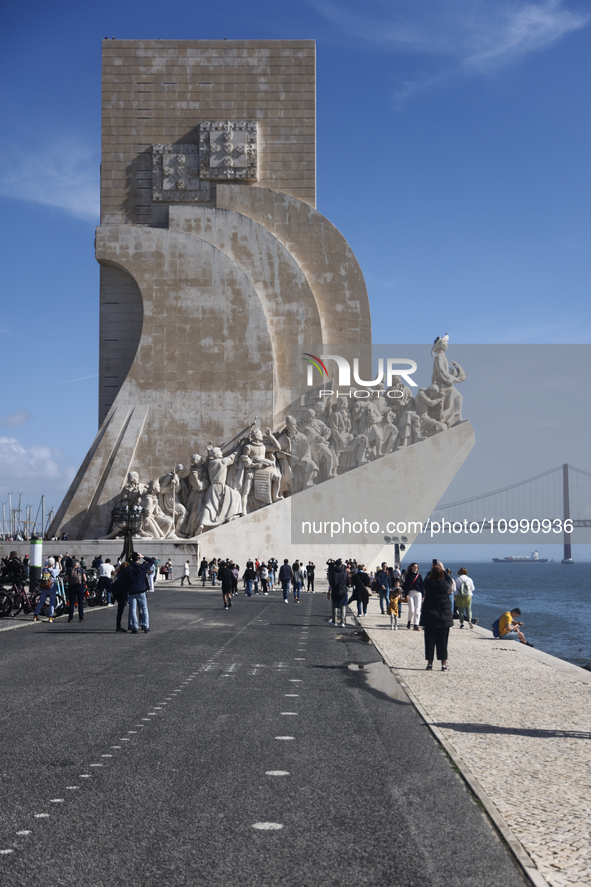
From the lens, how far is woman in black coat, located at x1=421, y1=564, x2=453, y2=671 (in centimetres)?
651

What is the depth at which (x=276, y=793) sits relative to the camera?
10.2 ft

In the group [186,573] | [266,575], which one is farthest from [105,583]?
[186,573]

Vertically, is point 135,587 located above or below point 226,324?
below

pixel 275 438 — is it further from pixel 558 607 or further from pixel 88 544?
pixel 558 607

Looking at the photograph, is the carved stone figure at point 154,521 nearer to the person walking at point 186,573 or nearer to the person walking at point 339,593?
the person walking at point 186,573

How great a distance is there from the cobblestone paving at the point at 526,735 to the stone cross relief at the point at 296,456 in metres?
13.3

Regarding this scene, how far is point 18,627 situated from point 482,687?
230 inches

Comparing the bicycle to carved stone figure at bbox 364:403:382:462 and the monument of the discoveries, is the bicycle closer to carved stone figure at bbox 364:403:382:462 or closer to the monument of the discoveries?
the monument of the discoveries

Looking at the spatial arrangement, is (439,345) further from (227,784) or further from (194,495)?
(227,784)

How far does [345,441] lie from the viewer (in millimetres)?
21672

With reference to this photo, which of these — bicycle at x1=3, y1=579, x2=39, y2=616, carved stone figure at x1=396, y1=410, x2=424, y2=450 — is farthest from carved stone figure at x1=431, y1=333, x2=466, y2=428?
bicycle at x1=3, y1=579, x2=39, y2=616

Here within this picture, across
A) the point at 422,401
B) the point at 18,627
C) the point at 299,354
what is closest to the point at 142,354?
the point at 299,354

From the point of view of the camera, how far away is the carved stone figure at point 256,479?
70.4ft

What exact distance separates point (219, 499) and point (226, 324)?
17.6ft
